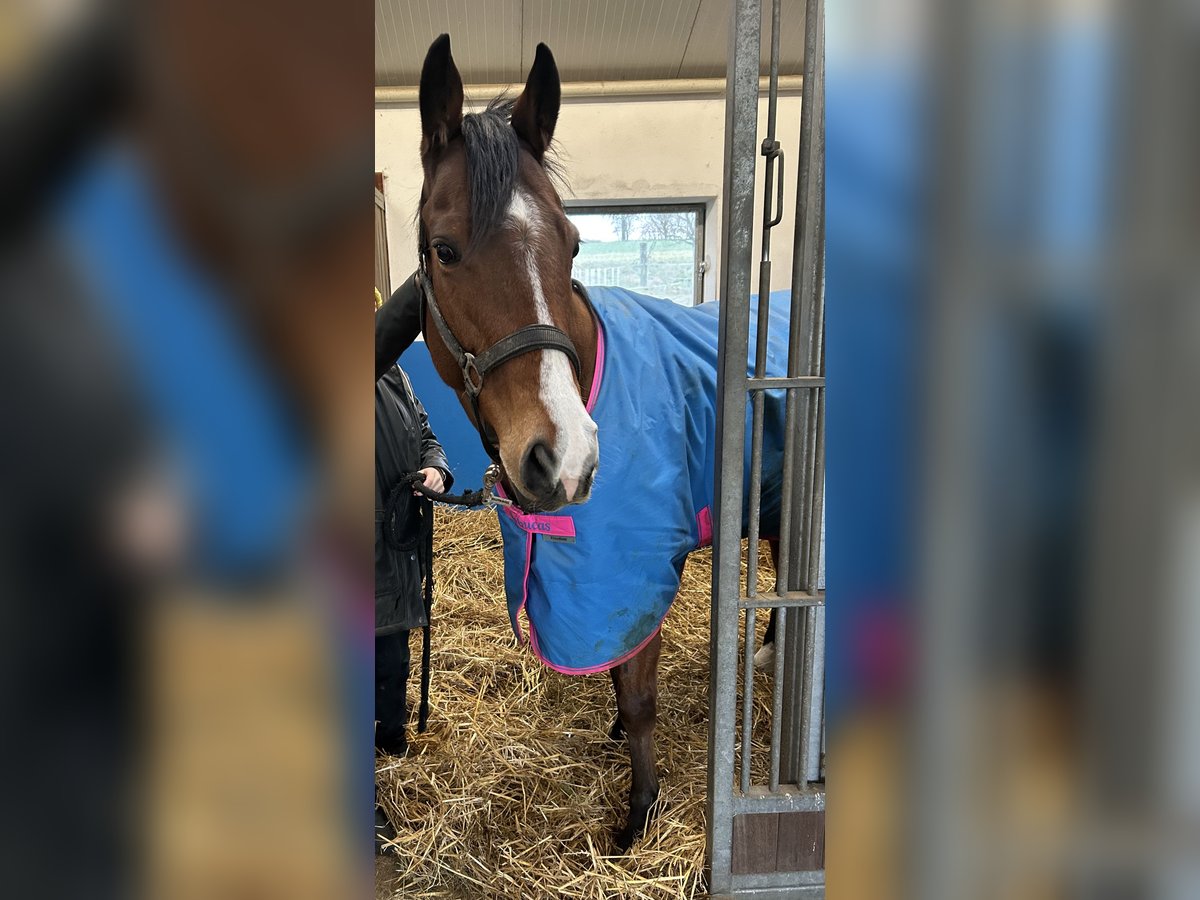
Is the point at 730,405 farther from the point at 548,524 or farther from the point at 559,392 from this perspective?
the point at 548,524

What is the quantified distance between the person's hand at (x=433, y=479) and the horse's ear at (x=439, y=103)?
1.99 feet

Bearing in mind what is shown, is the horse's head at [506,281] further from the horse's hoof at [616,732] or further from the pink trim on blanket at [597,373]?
the horse's hoof at [616,732]

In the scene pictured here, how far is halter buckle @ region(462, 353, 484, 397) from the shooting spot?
3.51 ft

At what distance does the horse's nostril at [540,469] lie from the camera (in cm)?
97

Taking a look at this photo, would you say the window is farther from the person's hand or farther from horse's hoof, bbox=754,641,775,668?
the person's hand

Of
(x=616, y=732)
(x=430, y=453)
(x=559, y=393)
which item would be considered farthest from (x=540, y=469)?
(x=616, y=732)

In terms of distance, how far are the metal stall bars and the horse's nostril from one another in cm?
31

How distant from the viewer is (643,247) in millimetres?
4609

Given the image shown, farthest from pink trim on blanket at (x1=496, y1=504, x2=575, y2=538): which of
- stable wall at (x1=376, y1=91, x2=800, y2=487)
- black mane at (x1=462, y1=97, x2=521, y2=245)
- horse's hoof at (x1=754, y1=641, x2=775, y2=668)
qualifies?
stable wall at (x1=376, y1=91, x2=800, y2=487)
